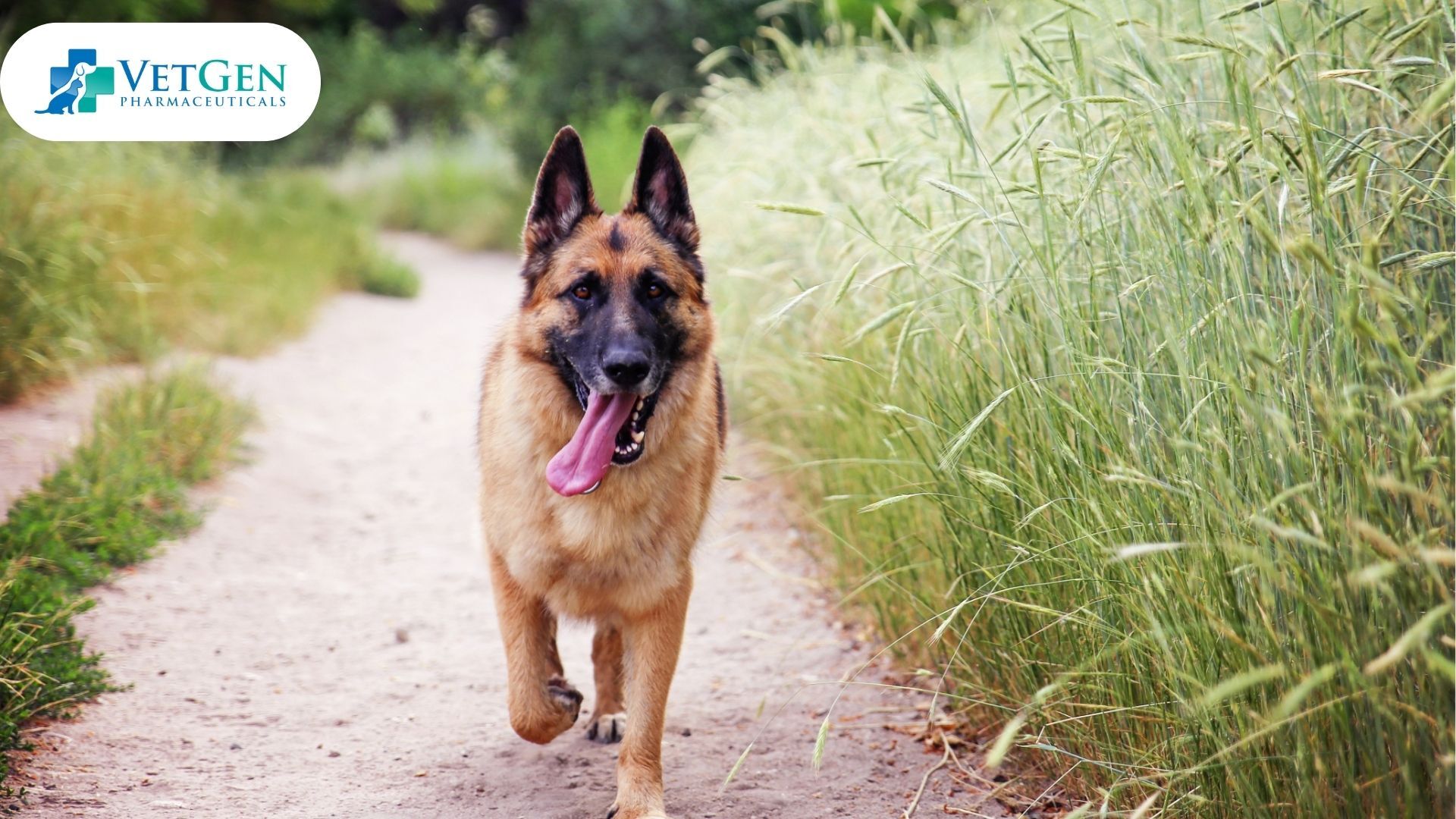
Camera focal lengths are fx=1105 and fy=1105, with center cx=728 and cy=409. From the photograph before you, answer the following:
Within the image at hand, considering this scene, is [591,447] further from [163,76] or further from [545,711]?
[163,76]

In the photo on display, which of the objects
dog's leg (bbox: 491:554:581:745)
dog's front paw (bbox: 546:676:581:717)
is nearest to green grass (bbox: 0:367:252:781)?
dog's leg (bbox: 491:554:581:745)

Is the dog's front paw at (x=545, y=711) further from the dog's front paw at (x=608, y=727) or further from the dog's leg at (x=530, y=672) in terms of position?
the dog's front paw at (x=608, y=727)

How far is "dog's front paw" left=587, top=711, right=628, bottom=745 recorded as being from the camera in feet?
13.1

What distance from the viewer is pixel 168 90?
550 centimetres

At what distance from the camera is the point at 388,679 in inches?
178

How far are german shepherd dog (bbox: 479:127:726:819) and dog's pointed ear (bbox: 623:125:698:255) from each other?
67 millimetres

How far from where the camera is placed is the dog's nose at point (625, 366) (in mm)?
3342

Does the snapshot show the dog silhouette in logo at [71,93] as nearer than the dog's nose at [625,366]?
No

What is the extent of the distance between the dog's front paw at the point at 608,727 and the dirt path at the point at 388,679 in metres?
0.05

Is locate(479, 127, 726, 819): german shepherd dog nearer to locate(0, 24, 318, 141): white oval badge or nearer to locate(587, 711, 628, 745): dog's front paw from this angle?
locate(587, 711, 628, 745): dog's front paw

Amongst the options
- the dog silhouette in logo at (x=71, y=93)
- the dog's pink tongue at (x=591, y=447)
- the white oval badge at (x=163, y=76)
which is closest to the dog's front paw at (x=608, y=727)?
the dog's pink tongue at (x=591, y=447)

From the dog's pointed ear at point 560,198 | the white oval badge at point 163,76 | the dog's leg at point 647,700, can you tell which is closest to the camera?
the dog's leg at point 647,700

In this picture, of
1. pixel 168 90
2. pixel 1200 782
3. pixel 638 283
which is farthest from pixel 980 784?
pixel 168 90

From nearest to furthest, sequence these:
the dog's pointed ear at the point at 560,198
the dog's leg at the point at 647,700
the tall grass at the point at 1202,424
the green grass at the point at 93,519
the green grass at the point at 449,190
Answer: the tall grass at the point at 1202,424 < the dog's leg at the point at 647,700 < the green grass at the point at 93,519 < the dog's pointed ear at the point at 560,198 < the green grass at the point at 449,190
